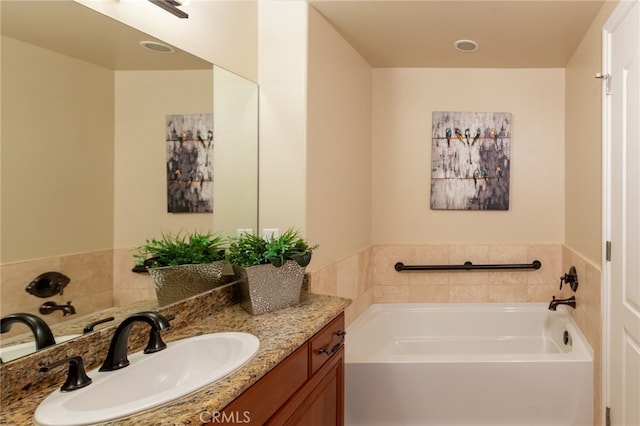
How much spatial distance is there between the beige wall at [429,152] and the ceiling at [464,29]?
15 cm

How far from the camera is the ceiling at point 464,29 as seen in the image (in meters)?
2.02

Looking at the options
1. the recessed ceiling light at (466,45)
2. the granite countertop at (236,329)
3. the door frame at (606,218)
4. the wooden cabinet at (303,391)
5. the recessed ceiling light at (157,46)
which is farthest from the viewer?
the recessed ceiling light at (466,45)

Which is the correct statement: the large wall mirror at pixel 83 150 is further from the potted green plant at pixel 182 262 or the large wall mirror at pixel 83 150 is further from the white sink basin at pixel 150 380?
the white sink basin at pixel 150 380

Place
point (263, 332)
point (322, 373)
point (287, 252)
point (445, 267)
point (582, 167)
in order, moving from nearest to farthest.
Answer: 1. point (263, 332)
2. point (322, 373)
3. point (287, 252)
4. point (582, 167)
5. point (445, 267)

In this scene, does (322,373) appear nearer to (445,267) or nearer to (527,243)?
(445,267)

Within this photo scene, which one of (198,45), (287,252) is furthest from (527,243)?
(198,45)

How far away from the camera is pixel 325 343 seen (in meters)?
1.50

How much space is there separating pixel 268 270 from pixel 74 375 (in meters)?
0.76

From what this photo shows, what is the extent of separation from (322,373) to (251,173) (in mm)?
1024

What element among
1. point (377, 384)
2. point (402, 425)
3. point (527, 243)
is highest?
point (527, 243)

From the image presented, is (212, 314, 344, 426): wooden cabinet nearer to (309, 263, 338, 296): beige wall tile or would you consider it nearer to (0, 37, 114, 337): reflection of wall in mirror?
(309, 263, 338, 296): beige wall tile

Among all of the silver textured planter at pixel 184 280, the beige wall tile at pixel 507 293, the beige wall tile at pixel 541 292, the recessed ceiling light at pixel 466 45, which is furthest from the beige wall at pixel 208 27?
the beige wall tile at pixel 541 292

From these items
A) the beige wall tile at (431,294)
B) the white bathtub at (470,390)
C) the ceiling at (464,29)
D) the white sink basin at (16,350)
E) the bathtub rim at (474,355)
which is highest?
the ceiling at (464,29)

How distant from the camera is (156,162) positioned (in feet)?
4.63
